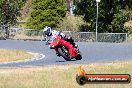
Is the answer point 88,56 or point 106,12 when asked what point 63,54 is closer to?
point 88,56

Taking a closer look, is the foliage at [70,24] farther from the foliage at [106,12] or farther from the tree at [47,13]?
the foliage at [106,12]

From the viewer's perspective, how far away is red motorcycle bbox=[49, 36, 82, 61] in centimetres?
2308

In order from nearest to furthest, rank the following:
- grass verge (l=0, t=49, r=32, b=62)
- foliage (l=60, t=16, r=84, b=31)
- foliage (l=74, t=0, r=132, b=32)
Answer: grass verge (l=0, t=49, r=32, b=62) < foliage (l=74, t=0, r=132, b=32) < foliage (l=60, t=16, r=84, b=31)

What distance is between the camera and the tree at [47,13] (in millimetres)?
47944

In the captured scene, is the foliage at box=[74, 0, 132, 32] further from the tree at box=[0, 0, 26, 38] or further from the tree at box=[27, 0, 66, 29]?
the tree at box=[0, 0, 26, 38]

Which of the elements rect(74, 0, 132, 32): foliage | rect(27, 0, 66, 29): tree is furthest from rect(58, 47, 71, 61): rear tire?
rect(27, 0, 66, 29): tree

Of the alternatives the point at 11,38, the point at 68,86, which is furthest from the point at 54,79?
the point at 11,38

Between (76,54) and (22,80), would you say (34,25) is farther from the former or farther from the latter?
(22,80)

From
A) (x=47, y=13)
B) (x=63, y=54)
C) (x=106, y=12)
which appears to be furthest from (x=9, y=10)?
(x=63, y=54)

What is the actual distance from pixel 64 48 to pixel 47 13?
80.4 feet

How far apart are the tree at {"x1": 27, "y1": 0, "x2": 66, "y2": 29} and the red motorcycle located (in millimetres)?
23243

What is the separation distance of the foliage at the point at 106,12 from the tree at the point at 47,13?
2.56 m

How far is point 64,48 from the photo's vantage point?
940 inches

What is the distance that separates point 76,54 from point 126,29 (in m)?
22.5
